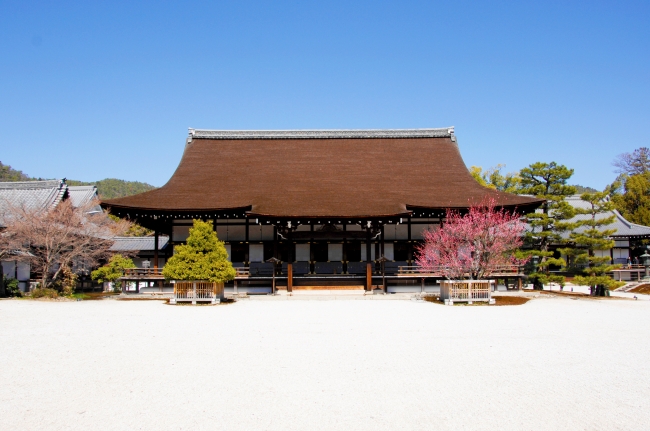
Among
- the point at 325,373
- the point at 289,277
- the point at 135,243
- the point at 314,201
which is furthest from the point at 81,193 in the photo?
the point at 325,373

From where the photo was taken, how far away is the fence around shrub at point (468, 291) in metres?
18.3

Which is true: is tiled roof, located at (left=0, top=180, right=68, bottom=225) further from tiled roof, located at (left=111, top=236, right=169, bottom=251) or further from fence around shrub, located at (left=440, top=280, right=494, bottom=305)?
fence around shrub, located at (left=440, top=280, right=494, bottom=305)

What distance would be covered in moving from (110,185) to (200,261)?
8471cm

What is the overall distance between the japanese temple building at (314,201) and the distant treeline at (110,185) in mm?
58643

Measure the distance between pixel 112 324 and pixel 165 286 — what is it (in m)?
12.3

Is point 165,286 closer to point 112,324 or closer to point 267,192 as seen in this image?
point 267,192

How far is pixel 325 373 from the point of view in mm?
7852

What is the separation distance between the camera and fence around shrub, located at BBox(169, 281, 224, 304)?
1884cm

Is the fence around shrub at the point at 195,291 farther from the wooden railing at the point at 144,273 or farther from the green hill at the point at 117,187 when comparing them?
the green hill at the point at 117,187

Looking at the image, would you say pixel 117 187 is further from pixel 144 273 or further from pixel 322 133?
pixel 144 273

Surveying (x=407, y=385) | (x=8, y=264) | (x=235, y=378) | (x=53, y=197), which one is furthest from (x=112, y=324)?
(x=53, y=197)

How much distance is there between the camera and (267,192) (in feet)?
83.1

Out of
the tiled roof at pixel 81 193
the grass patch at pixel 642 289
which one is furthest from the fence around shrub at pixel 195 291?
the grass patch at pixel 642 289

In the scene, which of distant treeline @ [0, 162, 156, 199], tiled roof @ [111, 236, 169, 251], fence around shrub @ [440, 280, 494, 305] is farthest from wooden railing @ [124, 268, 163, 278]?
distant treeline @ [0, 162, 156, 199]
